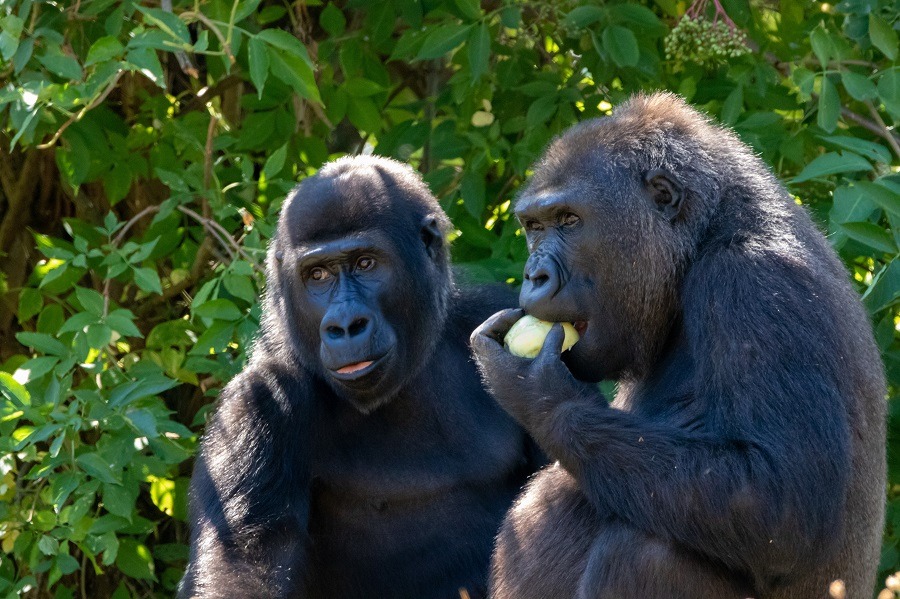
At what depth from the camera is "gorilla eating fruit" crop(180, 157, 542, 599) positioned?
407 centimetres

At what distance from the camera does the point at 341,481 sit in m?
4.33

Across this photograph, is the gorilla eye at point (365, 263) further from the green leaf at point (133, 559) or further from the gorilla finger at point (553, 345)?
the green leaf at point (133, 559)

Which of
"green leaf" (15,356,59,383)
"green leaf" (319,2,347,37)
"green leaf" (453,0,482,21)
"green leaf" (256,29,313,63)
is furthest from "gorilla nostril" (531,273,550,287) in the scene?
"green leaf" (319,2,347,37)

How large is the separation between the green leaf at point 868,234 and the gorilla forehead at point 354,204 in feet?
4.45

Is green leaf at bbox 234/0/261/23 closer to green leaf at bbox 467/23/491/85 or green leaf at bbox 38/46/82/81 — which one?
green leaf at bbox 38/46/82/81

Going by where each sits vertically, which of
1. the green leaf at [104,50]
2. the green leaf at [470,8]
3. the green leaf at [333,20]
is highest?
the green leaf at [104,50]

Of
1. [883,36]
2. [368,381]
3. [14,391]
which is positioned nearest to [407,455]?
[368,381]

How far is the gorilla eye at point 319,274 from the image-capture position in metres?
4.16

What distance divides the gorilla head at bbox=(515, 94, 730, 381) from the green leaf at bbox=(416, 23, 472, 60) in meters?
1.33

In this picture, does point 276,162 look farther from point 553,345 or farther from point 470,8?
point 553,345

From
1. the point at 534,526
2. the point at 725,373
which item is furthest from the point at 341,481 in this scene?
the point at 725,373

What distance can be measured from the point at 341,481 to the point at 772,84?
7.45 feet

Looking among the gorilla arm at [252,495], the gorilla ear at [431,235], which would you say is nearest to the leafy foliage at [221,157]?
the gorilla arm at [252,495]

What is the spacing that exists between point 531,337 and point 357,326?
645 mm
